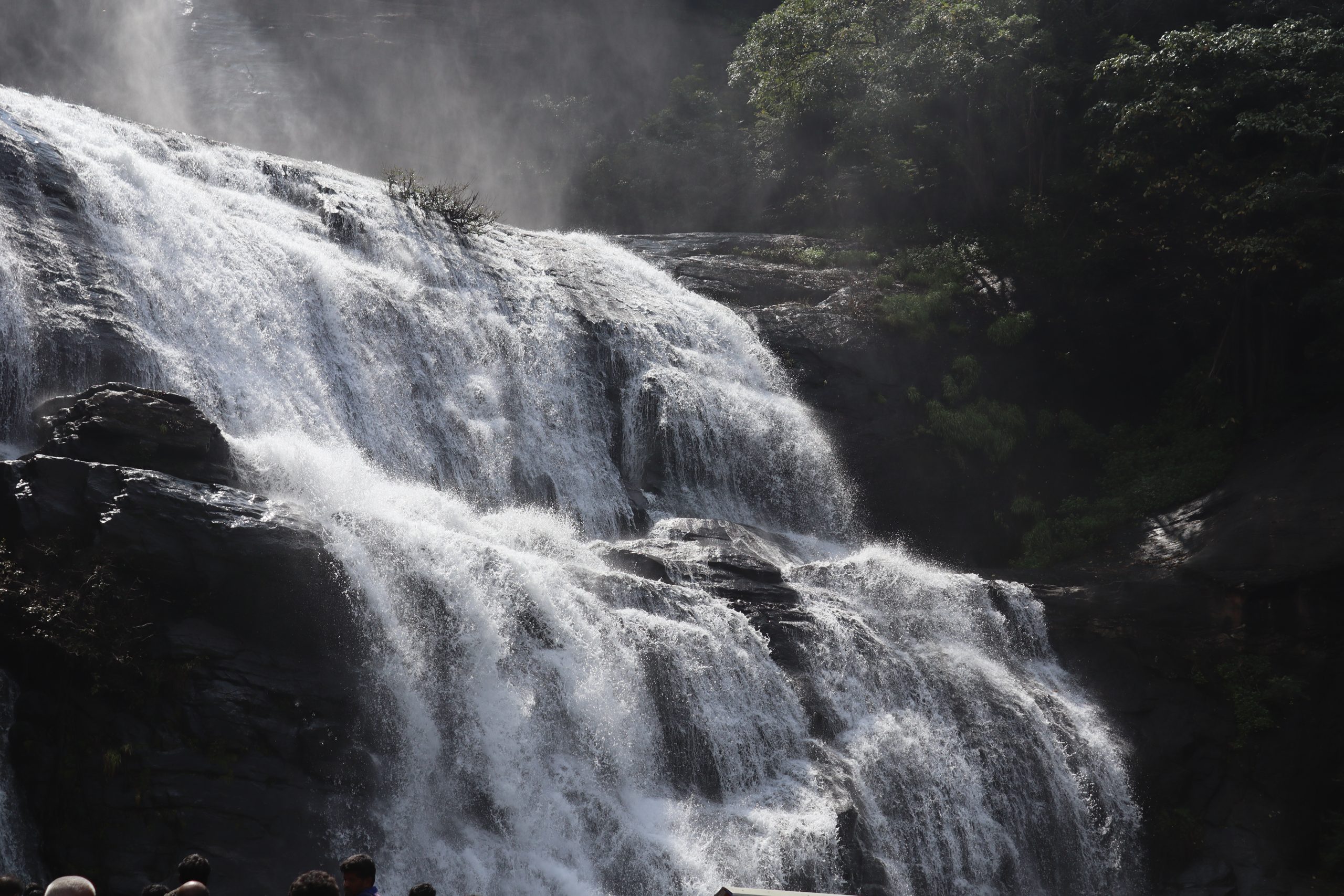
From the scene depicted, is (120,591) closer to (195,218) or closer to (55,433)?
(55,433)

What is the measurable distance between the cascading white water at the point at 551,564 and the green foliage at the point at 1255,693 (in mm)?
2498

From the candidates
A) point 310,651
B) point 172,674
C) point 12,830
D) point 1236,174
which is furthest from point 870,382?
point 12,830

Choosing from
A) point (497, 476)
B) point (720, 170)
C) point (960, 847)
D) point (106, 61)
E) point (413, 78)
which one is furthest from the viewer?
point (413, 78)

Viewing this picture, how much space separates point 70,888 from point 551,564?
8034 mm

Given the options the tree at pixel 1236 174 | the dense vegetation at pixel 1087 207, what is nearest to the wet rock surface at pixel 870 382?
the dense vegetation at pixel 1087 207

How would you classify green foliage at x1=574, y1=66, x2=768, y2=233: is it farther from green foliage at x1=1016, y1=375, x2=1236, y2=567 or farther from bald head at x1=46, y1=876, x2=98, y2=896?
bald head at x1=46, y1=876, x2=98, y2=896

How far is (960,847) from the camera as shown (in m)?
12.4

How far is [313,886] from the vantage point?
15.5 ft

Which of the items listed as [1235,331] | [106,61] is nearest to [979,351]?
[1235,331]

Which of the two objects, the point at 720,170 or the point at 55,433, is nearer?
the point at 55,433

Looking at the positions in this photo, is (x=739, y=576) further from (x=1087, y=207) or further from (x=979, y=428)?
(x=1087, y=207)

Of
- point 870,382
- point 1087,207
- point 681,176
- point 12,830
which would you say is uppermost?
point 681,176

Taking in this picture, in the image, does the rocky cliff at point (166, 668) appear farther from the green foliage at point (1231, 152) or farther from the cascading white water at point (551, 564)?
the green foliage at point (1231, 152)

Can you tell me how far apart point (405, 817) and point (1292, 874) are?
38.8 ft
